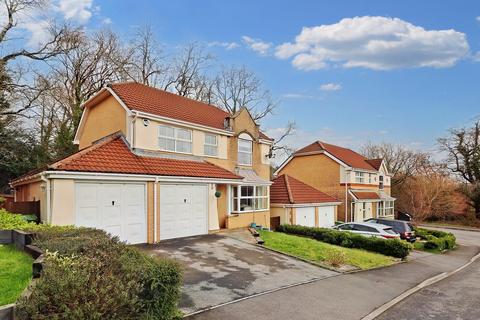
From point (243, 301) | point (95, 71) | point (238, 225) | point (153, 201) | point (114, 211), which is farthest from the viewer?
point (95, 71)

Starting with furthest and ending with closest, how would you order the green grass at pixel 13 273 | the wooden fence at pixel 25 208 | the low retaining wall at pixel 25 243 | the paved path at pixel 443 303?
the wooden fence at pixel 25 208 < the paved path at pixel 443 303 < the low retaining wall at pixel 25 243 < the green grass at pixel 13 273

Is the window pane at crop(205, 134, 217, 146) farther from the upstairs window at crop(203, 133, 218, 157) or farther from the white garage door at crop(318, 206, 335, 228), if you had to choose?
the white garage door at crop(318, 206, 335, 228)

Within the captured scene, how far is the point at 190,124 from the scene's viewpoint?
18.6 metres

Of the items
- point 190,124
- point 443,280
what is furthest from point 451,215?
point 190,124

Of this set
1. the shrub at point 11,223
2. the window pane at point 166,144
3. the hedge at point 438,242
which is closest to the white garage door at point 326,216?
the hedge at point 438,242

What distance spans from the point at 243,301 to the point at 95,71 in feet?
104

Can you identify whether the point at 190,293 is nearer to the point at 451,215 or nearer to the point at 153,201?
the point at 153,201

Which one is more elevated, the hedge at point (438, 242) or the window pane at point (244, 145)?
the window pane at point (244, 145)

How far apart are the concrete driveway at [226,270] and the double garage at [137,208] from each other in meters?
0.80

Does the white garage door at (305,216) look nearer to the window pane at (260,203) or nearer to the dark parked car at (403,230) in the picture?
the window pane at (260,203)

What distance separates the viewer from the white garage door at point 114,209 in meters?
13.1

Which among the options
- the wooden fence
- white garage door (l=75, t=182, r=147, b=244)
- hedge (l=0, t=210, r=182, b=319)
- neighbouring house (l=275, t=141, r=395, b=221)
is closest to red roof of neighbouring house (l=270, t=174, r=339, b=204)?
neighbouring house (l=275, t=141, r=395, b=221)

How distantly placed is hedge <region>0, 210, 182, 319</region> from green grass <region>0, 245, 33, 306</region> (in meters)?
0.55

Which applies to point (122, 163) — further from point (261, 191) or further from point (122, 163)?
point (261, 191)
